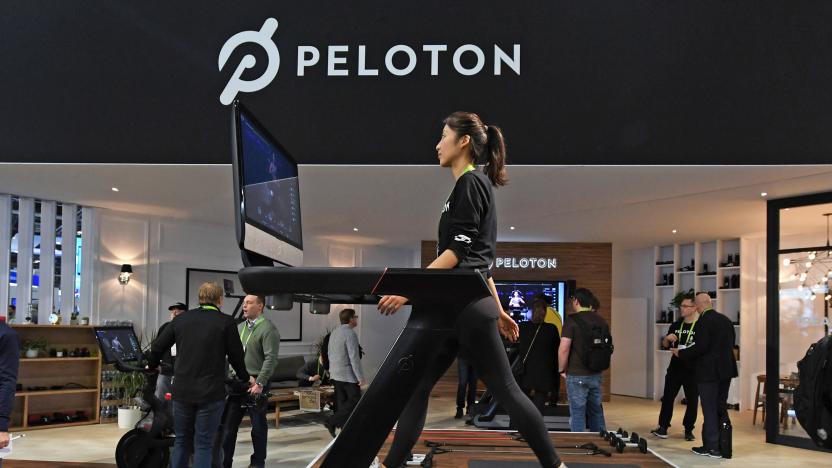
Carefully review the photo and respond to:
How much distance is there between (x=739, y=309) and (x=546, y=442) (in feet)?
37.2

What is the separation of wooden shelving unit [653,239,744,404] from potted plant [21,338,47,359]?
9.69m

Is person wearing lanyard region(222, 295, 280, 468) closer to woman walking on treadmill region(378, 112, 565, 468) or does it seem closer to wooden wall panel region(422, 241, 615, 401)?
woman walking on treadmill region(378, 112, 565, 468)

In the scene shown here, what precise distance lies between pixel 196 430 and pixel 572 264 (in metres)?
9.44

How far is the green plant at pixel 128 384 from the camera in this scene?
10.0m

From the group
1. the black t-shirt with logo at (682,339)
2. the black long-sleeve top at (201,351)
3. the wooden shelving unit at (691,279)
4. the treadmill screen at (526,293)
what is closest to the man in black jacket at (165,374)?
the black long-sleeve top at (201,351)

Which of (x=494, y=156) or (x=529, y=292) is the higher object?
(x=494, y=156)

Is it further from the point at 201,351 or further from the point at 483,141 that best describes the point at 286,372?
the point at 483,141

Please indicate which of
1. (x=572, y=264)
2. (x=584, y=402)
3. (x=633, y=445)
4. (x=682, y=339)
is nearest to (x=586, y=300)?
(x=584, y=402)

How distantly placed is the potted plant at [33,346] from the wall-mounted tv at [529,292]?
6.67m

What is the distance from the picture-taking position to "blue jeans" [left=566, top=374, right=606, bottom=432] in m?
7.20

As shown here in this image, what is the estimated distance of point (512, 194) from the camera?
8742mm

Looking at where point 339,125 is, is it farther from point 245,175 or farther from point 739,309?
point 739,309

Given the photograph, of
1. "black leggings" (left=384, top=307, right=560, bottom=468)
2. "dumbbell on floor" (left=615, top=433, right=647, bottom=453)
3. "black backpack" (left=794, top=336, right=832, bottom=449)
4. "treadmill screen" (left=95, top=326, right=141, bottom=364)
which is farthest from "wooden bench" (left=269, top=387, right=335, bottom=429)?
"black leggings" (left=384, top=307, right=560, bottom=468)

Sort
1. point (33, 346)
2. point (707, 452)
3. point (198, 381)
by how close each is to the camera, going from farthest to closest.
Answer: point (33, 346)
point (707, 452)
point (198, 381)
